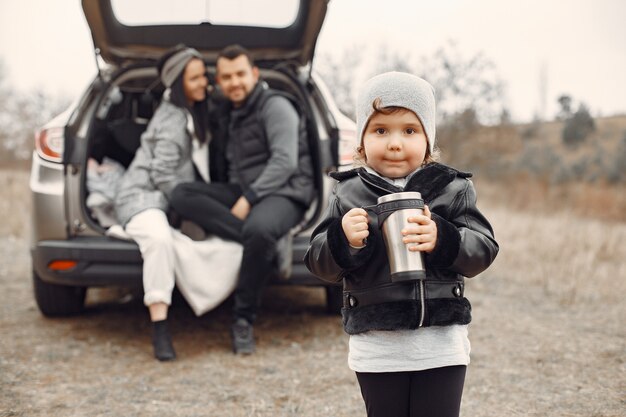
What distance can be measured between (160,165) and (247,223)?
2.20 feet

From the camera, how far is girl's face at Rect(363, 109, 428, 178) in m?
1.76

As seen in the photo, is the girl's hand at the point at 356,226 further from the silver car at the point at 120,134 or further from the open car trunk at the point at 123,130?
the open car trunk at the point at 123,130

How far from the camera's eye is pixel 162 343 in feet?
11.2

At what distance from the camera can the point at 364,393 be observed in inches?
70.6

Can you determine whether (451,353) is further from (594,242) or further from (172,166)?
(594,242)

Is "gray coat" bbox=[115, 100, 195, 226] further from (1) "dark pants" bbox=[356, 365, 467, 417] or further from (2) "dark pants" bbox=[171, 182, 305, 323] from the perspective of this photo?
(1) "dark pants" bbox=[356, 365, 467, 417]

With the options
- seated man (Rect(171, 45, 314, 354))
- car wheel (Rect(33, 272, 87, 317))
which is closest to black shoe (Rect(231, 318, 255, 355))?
seated man (Rect(171, 45, 314, 354))

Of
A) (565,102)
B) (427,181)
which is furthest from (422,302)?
(565,102)

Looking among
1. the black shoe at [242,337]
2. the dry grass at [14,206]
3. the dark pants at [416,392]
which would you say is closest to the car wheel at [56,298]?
the black shoe at [242,337]

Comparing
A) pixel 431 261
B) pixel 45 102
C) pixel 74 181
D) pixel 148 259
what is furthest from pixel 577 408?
pixel 45 102

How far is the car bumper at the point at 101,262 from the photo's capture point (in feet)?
11.1

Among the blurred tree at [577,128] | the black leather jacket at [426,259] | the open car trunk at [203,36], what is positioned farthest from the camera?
the blurred tree at [577,128]

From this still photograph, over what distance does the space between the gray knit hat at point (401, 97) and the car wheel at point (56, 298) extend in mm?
2817

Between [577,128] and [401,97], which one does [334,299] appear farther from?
[577,128]
